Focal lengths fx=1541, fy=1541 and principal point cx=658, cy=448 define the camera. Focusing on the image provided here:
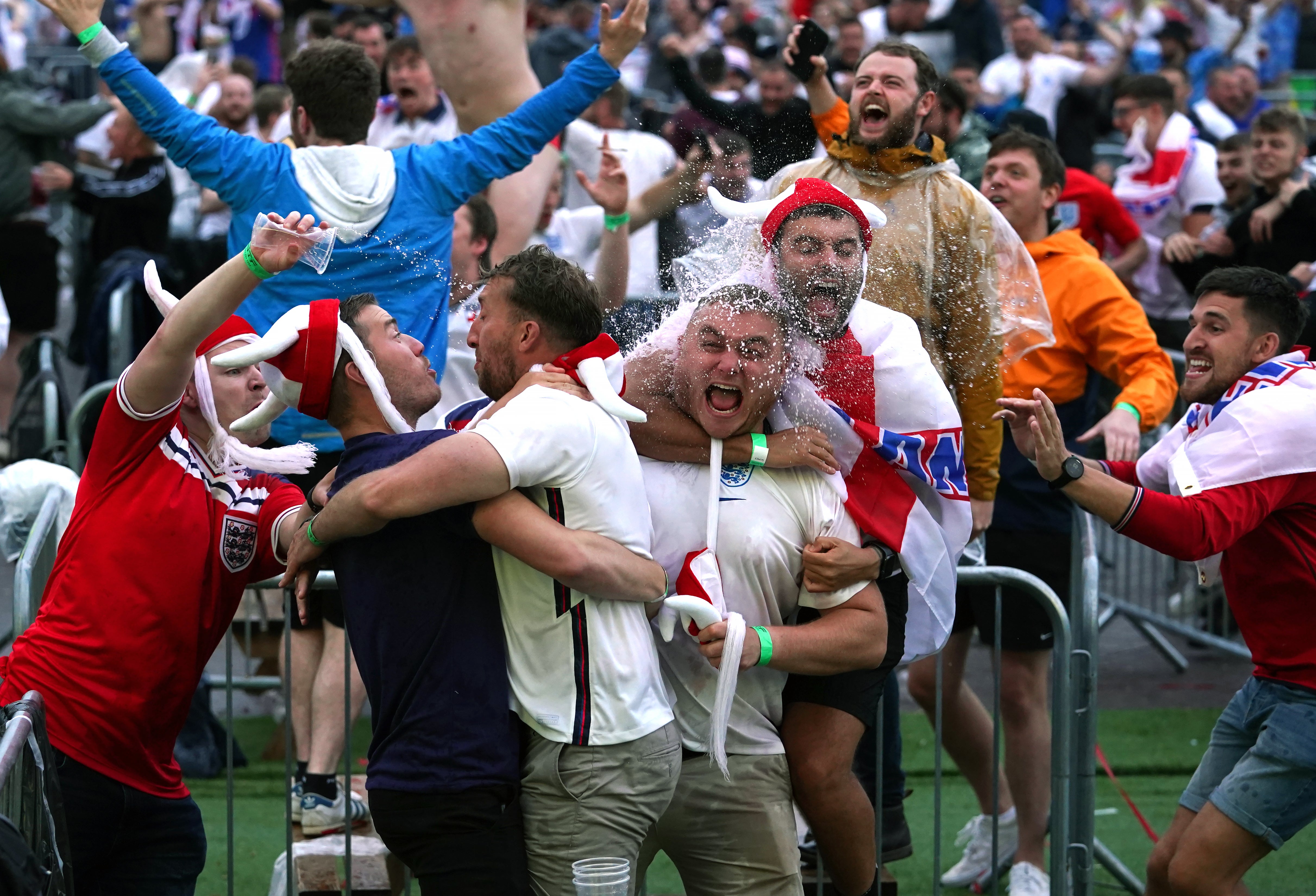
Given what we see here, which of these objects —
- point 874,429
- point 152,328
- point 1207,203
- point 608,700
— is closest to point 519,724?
point 608,700

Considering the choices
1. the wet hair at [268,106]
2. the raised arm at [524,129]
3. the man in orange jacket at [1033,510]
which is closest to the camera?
the raised arm at [524,129]

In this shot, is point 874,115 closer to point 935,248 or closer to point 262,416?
point 935,248

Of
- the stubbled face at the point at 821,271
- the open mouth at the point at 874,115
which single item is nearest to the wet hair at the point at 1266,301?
the open mouth at the point at 874,115

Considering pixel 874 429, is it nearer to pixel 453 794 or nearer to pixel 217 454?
pixel 453 794

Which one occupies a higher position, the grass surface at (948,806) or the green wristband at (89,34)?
the green wristband at (89,34)

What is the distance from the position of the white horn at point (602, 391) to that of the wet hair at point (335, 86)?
2.02 meters

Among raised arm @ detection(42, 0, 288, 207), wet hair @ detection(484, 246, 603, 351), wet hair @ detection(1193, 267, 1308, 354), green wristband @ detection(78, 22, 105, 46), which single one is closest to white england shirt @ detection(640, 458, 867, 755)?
wet hair @ detection(484, 246, 603, 351)

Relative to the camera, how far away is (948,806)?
5777 mm

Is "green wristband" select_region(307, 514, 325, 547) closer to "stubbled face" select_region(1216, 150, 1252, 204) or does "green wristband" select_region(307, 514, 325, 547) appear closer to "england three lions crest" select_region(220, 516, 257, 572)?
"england three lions crest" select_region(220, 516, 257, 572)

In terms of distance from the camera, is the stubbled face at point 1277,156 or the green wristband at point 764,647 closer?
the green wristband at point 764,647

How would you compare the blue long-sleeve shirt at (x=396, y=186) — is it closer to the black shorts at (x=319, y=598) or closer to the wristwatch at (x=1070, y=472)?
the black shorts at (x=319, y=598)

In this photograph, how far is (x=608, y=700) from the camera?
114 inches

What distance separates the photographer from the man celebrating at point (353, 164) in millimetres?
4559

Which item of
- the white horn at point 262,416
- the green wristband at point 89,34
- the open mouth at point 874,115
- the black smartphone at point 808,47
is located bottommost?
the white horn at point 262,416
